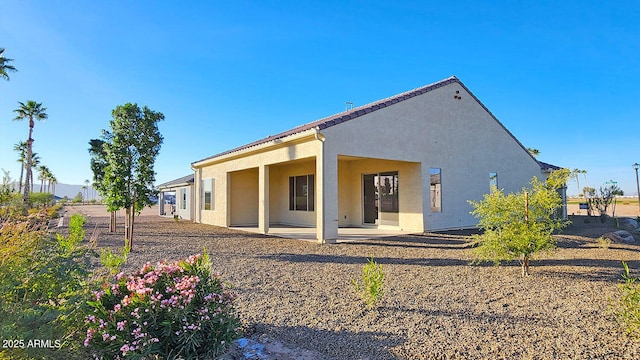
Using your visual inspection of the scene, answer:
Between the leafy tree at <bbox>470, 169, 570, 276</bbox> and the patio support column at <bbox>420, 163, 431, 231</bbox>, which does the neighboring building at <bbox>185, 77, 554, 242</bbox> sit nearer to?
the patio support column at <bbox>420, 163, 431, 231</bbox>

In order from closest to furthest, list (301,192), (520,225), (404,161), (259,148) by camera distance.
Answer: (520,225) < (404,161) < (259,148) < (301,192)

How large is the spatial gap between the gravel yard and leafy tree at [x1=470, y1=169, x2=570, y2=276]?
52 centimetres

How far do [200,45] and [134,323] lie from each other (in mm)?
11472

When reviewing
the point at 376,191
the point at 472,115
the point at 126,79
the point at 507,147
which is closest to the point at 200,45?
the point at 126,79

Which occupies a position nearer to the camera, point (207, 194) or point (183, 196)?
point (207, 194)

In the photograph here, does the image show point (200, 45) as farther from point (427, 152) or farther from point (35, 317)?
point (35, 317)

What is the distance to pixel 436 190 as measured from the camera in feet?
46.4

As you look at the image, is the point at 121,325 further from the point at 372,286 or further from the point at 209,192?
the point at 209,192

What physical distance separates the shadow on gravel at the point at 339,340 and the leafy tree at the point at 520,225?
12.2ft

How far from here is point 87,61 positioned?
10953mm

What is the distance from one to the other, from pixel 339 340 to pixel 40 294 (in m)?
3.00

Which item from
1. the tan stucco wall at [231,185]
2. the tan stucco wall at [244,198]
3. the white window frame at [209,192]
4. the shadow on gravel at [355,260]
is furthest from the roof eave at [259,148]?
the shadow on gravel at [355,260]

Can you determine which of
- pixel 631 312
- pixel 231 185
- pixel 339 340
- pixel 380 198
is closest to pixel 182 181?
pixel 231 185

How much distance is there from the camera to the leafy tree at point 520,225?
6.22 metres
